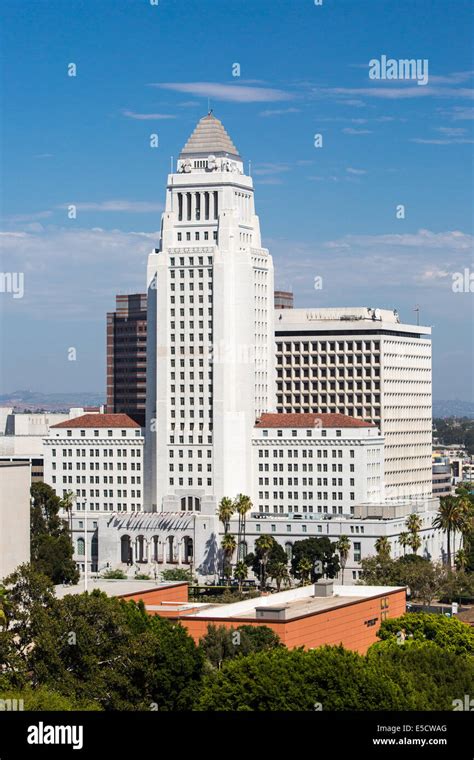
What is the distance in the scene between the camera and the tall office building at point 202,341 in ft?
622

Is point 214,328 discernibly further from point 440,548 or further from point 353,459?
point 440,548

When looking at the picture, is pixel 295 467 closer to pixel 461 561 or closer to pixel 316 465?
pixel 316 465

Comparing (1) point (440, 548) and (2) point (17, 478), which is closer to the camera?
(2) point (17, 478)

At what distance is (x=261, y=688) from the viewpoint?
77250 millimetres

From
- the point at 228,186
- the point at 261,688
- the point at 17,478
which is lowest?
the point at 261,688

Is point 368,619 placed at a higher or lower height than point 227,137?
lower

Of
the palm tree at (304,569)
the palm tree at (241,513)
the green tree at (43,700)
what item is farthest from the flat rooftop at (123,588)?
the palm tree at (241,513)

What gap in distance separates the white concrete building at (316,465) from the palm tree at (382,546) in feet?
35.3

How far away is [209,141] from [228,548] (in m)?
47.8

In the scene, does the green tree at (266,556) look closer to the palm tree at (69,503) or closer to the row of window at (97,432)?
the palm tree at (69,503)

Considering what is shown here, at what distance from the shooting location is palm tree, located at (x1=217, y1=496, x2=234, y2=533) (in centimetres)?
18200
